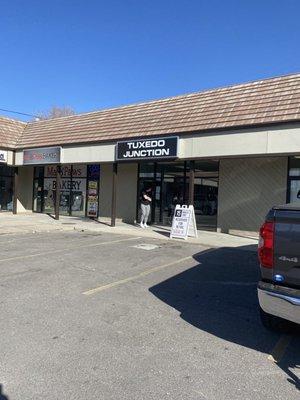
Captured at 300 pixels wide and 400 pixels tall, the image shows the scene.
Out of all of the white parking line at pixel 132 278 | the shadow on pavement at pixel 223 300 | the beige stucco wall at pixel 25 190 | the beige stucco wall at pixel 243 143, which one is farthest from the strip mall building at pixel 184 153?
the white parking line at pixel 132 278

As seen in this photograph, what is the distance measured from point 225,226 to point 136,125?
5.22 m

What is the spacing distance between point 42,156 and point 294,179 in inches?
458

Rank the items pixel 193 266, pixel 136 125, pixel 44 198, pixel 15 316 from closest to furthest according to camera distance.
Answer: pixel 15 316
pixel 193 266
pixel 136 125
pixel 44 198

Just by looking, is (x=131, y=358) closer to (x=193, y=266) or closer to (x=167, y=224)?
(x=193, y=266)

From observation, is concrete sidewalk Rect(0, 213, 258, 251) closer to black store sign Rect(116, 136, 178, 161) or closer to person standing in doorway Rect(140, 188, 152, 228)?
person standing in doorway Rect(140, 188, 152, 228)

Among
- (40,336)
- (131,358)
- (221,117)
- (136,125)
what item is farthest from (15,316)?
(136,125)

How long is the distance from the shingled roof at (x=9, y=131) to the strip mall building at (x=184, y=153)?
7 cm

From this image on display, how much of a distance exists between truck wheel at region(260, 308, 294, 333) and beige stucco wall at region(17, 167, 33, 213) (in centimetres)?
2101

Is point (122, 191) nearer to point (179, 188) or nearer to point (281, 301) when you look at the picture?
point (179, 188)

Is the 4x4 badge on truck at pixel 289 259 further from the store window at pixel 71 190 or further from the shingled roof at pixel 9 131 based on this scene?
the shingled roof at pixel 9 131

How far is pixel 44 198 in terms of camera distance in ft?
78.6

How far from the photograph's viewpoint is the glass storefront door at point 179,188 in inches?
665

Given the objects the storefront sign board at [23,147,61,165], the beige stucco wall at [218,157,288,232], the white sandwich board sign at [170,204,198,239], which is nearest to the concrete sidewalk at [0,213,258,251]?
the white sandwich board sign at [170,204,198,239]

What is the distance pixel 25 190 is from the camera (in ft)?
81.7
